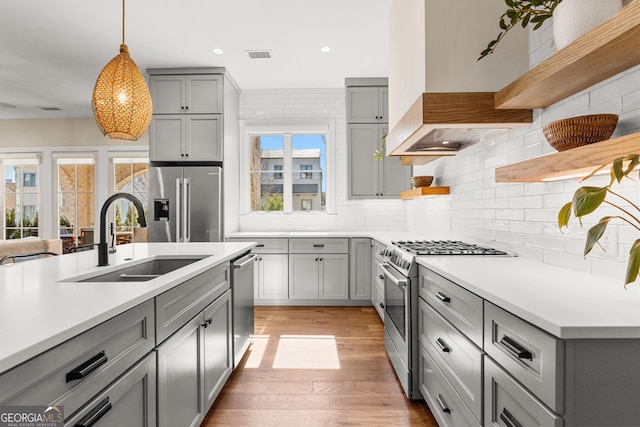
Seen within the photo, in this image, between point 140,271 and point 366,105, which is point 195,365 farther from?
point 366,105

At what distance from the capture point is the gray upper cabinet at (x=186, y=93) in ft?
13.8

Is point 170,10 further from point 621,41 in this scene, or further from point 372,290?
point 372,290

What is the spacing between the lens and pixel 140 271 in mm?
2105

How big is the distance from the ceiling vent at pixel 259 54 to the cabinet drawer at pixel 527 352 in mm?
3418

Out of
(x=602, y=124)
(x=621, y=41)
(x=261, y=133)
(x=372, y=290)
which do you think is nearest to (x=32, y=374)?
(x=621, y=41)

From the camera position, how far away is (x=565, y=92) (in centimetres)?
161

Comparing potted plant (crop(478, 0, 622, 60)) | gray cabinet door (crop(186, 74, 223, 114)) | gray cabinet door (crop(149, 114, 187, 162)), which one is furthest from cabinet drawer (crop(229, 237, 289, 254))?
potted plant (crop(478, 0, 622, 60))

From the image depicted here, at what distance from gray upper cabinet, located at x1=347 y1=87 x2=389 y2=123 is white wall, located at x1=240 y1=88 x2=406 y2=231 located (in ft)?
1.26

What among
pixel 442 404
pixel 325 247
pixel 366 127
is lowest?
pixel 442 404

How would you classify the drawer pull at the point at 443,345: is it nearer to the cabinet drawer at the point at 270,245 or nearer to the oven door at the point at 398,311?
the oven door at the point at 398,311

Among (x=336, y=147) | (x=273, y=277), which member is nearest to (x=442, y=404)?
(x=273, y=277)

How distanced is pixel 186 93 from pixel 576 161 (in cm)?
405

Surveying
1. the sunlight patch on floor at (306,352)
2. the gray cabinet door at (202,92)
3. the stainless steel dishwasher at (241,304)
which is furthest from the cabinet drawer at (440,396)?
the gray cabinet door at (202,92)

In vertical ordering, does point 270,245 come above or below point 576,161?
below
